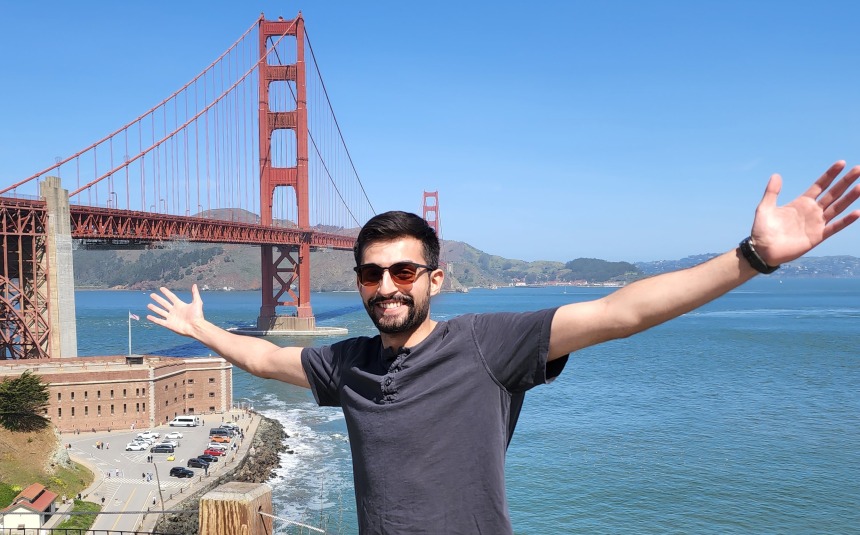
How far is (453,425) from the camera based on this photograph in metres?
1.58

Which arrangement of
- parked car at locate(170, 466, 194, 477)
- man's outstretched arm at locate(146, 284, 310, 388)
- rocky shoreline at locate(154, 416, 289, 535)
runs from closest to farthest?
man's outstretched arm at locate(146, 284, 310, 388), rocky shoreline at locate(154, 416, 289, 535), parked car at locate(170, 466, 194, 477)

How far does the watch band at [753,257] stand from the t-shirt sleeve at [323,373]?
0.99 metres

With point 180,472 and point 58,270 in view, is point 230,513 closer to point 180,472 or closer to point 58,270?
point 180,472

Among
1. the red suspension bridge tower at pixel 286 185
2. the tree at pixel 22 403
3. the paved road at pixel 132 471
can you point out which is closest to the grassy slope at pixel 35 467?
the tree at pixel 22 403

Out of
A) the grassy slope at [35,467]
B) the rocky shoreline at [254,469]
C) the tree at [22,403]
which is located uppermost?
the tree at [22,403]

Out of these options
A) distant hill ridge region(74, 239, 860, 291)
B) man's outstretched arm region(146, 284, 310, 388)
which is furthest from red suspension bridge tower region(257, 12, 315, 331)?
distant hill ridge region(74, 239, 860, 291)

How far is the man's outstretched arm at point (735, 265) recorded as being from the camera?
Result: 138 centimetres

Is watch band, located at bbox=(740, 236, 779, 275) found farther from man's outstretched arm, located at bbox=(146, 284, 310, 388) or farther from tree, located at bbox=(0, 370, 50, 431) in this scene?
tree, located at bbox=(0, 370, 50, 431)

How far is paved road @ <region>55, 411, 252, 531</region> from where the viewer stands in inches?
640

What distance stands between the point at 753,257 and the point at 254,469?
20483 mm

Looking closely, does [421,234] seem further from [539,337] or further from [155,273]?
[155,273]

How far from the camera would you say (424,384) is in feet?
5.29

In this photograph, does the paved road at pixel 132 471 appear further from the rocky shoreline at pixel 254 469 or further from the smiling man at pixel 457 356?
the smiling man at pixel 457 356

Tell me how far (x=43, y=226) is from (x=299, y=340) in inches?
927
